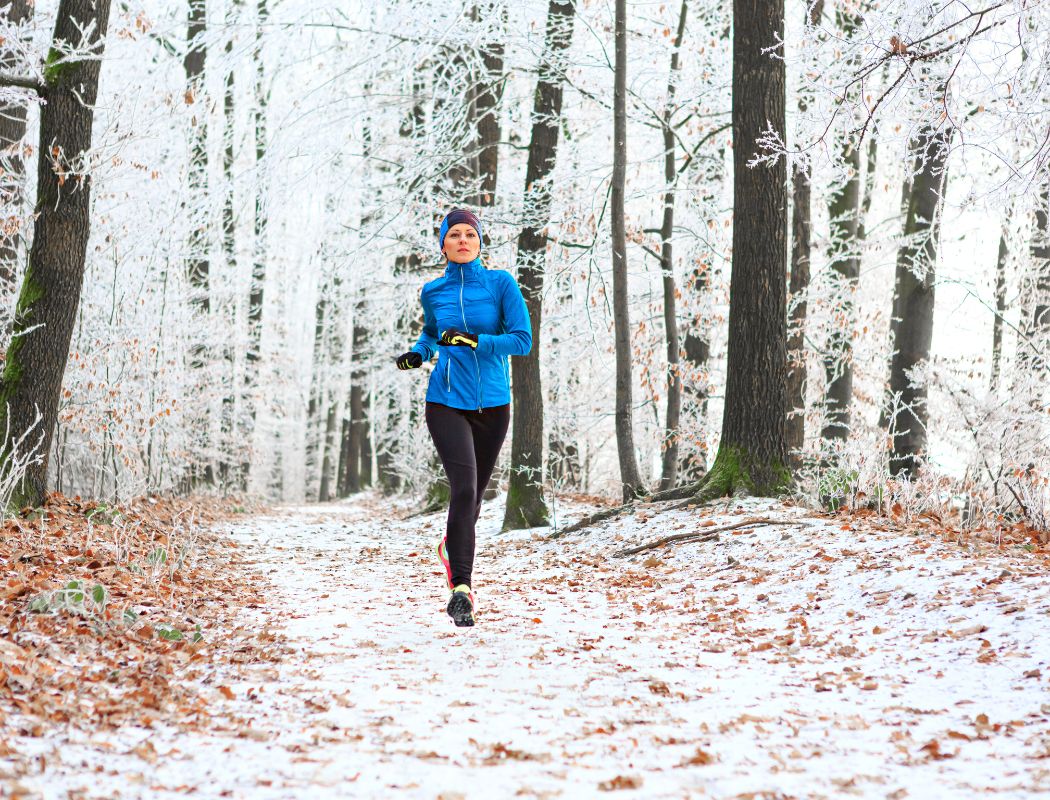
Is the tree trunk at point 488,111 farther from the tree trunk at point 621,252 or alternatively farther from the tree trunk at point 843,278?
the tree trunk at point 843,278

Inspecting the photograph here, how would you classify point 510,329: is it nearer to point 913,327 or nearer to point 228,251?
point 913,327

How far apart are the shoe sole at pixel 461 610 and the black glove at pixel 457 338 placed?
1.39 meters

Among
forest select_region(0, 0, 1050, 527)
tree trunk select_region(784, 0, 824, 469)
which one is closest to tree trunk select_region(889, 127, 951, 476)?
forest select_region(0, 0, 1050, 527)

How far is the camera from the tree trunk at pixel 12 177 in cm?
892

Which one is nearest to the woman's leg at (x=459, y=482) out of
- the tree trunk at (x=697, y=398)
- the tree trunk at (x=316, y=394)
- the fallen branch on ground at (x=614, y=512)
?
the fallen branch on ground at (x=614, y=512)

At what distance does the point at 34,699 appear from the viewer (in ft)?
10.5

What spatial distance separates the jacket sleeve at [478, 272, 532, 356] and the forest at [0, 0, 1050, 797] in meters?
1.60

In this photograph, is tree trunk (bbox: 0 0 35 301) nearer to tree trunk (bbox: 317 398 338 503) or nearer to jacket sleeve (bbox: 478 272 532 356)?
jacket sleeve (bbox: 478 272 532 356)

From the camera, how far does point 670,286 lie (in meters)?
11.1

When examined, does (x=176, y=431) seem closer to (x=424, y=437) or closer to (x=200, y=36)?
(x=424, y=437)

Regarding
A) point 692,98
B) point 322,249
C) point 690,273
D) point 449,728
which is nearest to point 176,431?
point 322,249

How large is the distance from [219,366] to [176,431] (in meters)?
1.91

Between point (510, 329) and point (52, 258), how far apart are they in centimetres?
433

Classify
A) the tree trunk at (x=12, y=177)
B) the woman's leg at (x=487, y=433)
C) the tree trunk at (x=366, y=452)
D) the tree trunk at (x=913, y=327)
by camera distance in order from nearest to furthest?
Answer: 1. the woman's leg at (x=487, y=433)
2. the tree trunk at (x=12, y=177)
3. the tree trunk at (x=913, y=327)
4. the tree trunk at (x=366, y=452)
